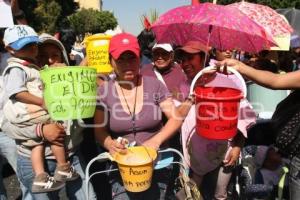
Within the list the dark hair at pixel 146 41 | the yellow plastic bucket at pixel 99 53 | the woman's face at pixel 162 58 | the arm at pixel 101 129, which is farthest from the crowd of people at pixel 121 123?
the dark hair at pixel 146 41

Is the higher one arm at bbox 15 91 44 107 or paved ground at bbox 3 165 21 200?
arm at bbox 15 91 44 107

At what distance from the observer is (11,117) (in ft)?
10.1

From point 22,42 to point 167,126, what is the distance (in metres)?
1.28

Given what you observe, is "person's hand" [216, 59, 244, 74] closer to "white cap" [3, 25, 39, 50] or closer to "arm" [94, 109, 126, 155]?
"arm" [94, 109, 126, 155]

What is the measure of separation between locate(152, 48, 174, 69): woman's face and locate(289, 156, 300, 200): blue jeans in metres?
2.07

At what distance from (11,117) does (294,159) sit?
2.06m

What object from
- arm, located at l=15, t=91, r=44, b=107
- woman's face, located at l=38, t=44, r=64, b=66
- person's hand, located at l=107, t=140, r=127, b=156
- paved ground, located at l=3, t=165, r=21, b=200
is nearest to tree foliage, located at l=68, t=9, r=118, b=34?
paved ground, located at l=3, t=165, r=21, b=200

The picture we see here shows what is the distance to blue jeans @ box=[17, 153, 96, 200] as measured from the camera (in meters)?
3.15

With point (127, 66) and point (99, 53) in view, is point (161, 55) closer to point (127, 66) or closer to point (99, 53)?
point (99, 53)

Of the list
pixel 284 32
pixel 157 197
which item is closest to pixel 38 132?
pixel 157 197

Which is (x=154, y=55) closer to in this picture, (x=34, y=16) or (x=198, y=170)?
(x=198, y=170)

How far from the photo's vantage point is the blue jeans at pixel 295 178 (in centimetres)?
259

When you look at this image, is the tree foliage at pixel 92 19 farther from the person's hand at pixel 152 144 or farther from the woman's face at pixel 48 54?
the person's hand at pixel 152 144

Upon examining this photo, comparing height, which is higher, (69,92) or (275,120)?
(69,92)
